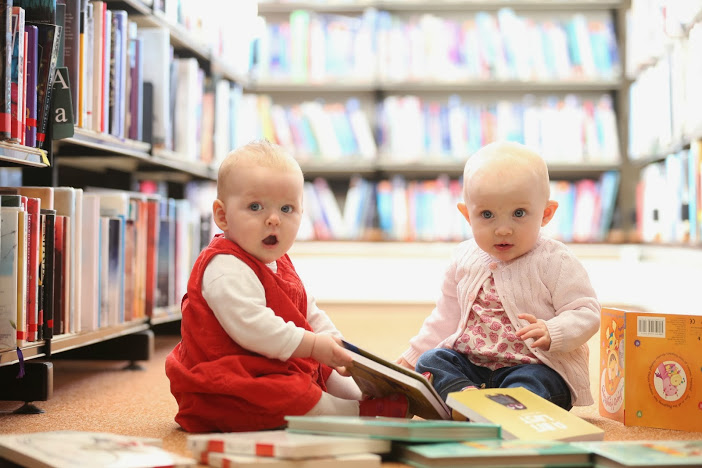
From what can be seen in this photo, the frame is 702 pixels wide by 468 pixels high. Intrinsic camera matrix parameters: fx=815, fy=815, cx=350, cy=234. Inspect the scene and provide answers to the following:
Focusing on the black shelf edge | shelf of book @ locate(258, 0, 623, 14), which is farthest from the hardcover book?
shelf of book @ locate(258, 0, 623, 14)

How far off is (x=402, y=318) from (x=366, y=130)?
3.34 ft

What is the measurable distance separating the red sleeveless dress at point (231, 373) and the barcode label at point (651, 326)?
58 centimetres

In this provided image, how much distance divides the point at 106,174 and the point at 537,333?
1944 mm

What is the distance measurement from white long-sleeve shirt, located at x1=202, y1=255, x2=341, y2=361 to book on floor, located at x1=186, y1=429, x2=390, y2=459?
0.56 feet

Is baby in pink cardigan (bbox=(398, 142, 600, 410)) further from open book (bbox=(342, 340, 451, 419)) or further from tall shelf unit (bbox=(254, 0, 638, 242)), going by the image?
tall shelf unit (bbox=(254, 0, 638, 242))

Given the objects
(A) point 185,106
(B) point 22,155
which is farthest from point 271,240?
(A) point 185,106

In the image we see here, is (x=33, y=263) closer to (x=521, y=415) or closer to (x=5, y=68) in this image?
(x=5, y=68)

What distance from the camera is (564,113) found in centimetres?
397

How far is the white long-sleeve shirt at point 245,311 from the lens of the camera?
1268 millimetres

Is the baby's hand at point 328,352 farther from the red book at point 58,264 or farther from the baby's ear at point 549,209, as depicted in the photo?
the red book at point 58,264

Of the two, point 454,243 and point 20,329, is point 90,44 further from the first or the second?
point 454,243

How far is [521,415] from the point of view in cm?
126

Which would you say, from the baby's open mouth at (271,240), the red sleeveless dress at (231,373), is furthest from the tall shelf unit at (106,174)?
the baby's open mouth at (271,240)

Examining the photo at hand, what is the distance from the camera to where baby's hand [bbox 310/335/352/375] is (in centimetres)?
128
